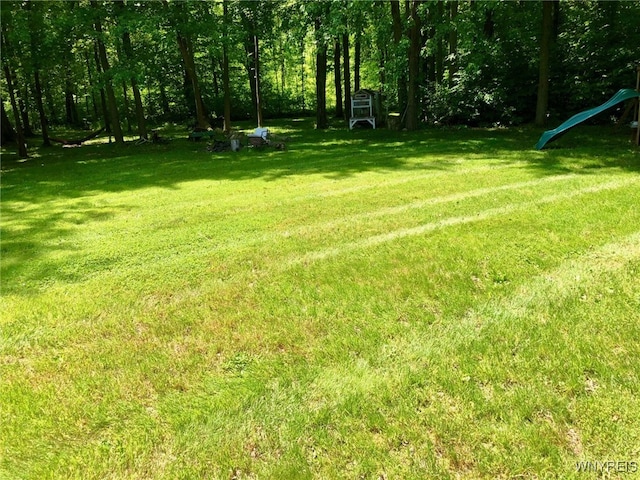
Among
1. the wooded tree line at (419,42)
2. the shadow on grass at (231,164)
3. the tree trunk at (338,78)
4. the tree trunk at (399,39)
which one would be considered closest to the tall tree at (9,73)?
the wooded tree line at (419,42)

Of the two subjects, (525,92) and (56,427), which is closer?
(56,427)

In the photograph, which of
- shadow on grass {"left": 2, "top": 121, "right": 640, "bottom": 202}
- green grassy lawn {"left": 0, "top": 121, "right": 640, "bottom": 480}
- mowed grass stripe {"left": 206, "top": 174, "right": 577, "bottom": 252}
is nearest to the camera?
green grassy lawn {"left": 0, "top": 121, "right": 640, "bottom": 480}

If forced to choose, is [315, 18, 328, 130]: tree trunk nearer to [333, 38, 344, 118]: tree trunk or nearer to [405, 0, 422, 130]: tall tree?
[333, 38, 344, 118]: tree trunk

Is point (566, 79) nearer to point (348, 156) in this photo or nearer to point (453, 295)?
point (348, 156)

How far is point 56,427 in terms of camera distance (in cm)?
270

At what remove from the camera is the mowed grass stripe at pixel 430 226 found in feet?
15.9

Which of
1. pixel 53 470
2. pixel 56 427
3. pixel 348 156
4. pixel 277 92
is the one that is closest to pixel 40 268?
pixel 56 427

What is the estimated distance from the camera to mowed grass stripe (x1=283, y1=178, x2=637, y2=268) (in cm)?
486

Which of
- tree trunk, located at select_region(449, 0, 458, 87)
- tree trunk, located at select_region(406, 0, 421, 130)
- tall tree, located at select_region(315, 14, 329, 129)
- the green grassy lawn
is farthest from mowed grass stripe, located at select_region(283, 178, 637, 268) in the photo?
tall tree, located at select_region(315, 14, 329, 129)

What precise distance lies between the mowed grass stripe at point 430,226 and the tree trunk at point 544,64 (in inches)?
304

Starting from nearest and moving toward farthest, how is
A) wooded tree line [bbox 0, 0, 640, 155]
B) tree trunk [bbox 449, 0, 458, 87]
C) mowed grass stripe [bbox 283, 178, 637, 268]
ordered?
mowed grass stripe [bbox 283, 178, 637, 268] → wooded tree line [bbox 0, 0, 640, 155] → tree trunk [bbox 449, 0, 458, 87]

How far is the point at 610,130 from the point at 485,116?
4161 mm

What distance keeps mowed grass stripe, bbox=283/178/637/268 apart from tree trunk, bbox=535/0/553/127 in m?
7.72

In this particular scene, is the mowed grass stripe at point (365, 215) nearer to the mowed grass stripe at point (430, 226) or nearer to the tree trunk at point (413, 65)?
the mowed grass stripe at point (430, 226)
